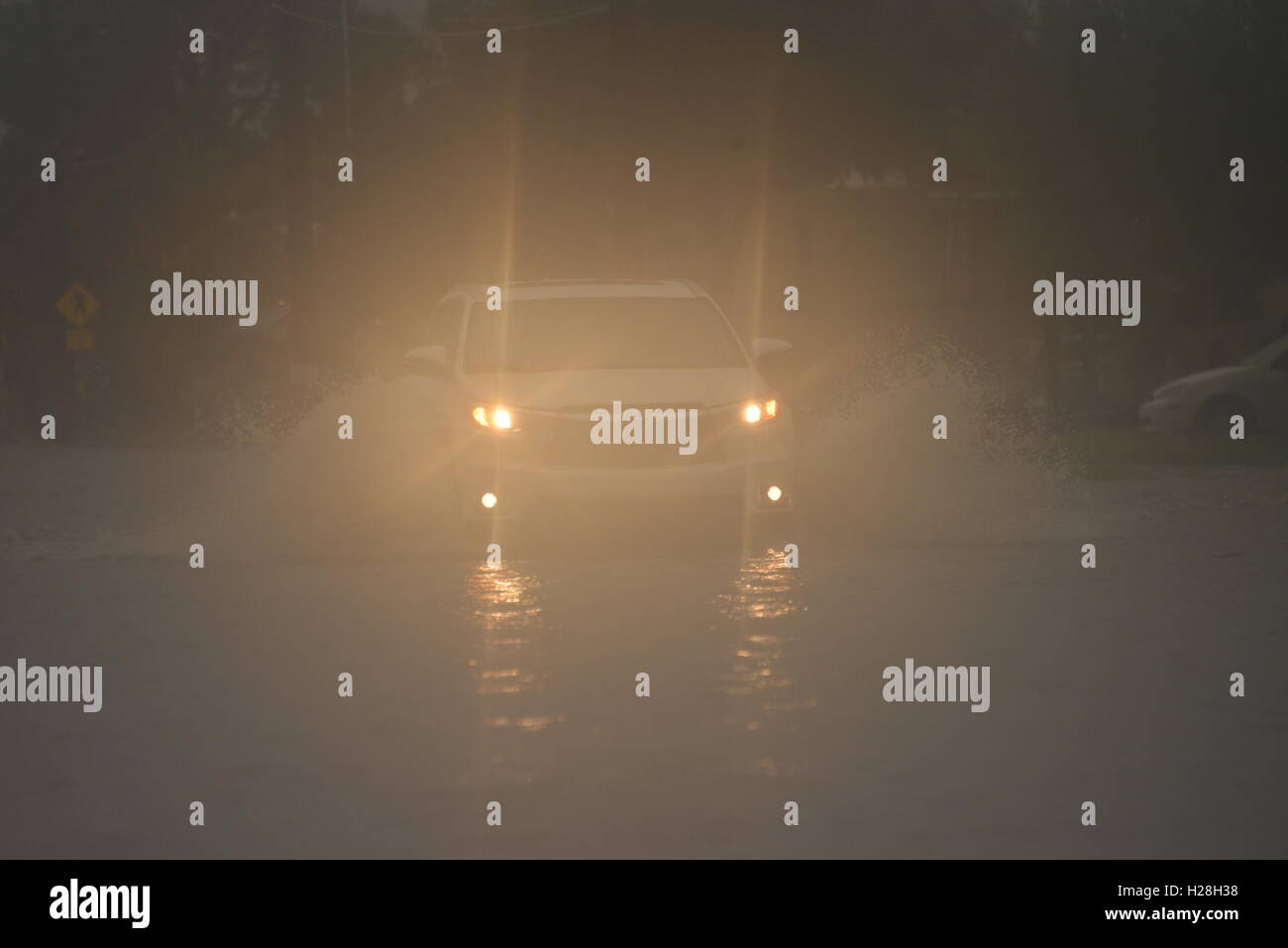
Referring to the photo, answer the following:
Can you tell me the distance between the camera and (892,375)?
68.0 feet

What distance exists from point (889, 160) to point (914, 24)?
6.44ft

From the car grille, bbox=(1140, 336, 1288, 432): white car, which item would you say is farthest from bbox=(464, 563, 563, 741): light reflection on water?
bbox=(1140, 336, 1288, 432): white car

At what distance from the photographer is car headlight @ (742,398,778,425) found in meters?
13.0

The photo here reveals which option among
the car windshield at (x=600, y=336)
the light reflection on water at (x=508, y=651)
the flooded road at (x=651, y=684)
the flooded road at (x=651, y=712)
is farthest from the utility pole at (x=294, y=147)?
the light reflection on water at (x=508, y=651)

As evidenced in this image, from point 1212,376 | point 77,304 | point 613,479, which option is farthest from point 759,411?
point 77,304

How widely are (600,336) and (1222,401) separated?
13337 mm

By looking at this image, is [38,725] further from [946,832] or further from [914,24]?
[914,24]

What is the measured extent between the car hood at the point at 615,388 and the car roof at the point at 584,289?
1328 millimetres

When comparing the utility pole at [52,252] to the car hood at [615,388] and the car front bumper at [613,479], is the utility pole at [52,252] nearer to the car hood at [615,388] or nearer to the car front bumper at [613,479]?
the car hood at [615,388]

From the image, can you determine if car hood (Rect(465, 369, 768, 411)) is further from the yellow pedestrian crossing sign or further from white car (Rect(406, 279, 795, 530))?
the yellow pedestrian crossing sign

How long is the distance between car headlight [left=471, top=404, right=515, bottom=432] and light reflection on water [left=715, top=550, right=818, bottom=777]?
1.75 m

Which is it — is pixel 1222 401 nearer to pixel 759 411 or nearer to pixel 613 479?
pixel 759 411
